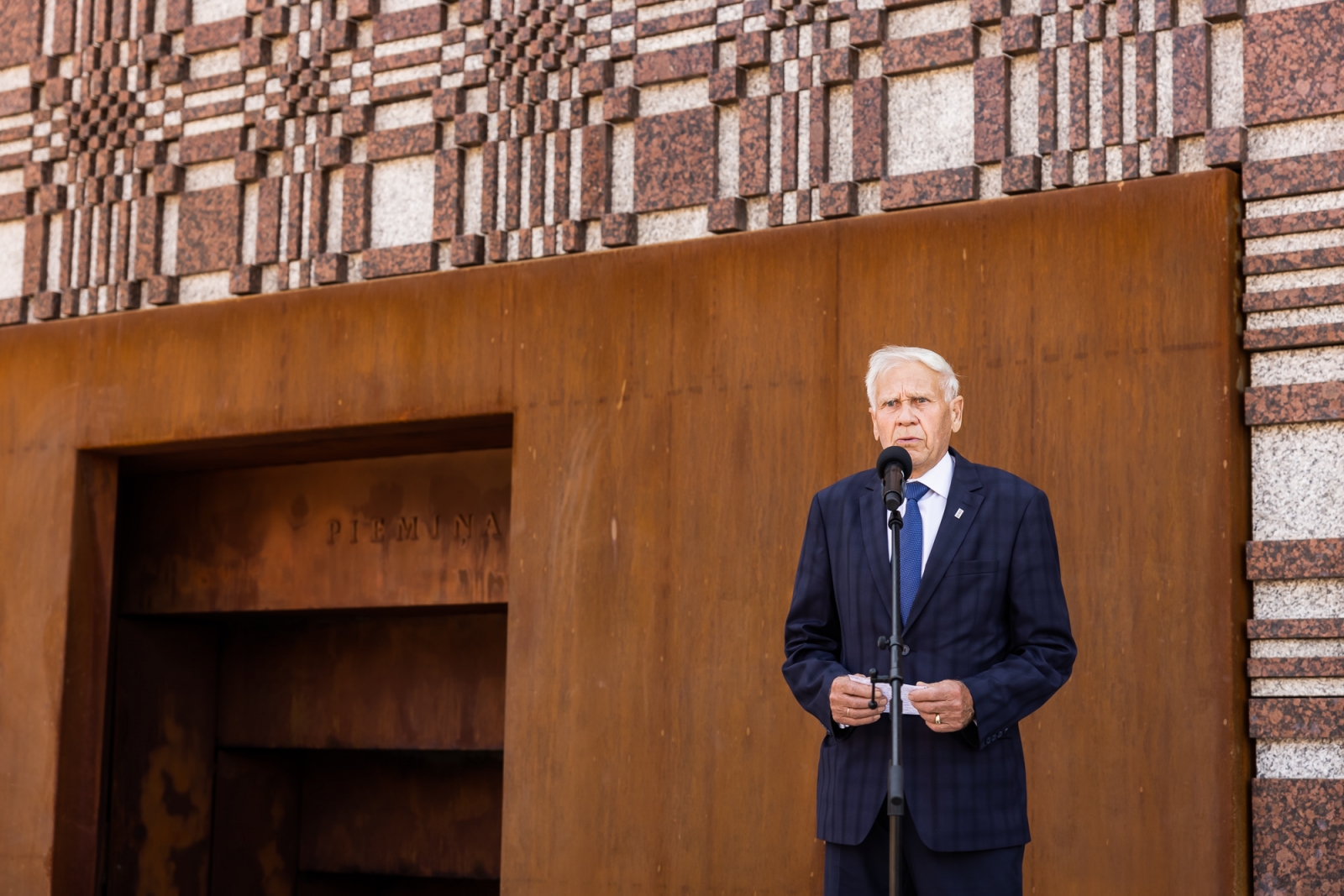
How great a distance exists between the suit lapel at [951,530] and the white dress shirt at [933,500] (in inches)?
0.7

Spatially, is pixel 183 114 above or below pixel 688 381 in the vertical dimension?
above

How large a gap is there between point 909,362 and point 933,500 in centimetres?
30

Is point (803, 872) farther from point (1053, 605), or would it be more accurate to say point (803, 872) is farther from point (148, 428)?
point (148, 428)

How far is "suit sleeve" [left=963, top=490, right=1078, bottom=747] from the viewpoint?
3.40 meters

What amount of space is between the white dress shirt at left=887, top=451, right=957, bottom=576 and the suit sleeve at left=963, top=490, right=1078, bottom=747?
175mm

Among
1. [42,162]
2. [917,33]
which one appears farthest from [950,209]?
[42,162]

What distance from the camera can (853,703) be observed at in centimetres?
340

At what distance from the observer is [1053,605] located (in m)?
3.57

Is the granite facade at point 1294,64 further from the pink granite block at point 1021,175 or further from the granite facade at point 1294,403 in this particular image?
the granite facade at point 1294,403

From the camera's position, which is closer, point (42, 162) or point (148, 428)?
point (148, 428)

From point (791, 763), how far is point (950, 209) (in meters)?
1.81

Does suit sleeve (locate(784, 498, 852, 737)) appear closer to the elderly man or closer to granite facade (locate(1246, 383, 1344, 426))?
the elderly man

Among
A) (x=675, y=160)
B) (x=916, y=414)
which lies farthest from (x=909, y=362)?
(x=675, y=160)

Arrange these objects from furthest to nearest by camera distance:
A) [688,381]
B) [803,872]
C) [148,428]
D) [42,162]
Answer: [42,162] → [148,428] → [688,381] → [803,872]
